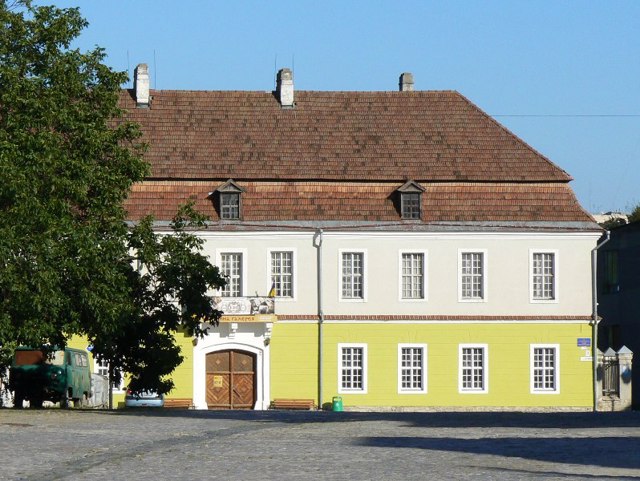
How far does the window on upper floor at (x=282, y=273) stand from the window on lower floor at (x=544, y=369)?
914 centimetres

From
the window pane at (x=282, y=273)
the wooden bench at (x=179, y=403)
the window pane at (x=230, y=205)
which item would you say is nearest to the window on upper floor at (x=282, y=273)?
the window pane at (x=282, y=273)

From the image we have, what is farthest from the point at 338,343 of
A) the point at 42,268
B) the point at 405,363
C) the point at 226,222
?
the point at 42,268

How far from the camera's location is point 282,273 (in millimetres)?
57438

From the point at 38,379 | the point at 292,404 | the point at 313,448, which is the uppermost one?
the point at 313,448

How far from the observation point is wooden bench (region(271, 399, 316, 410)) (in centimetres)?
5562

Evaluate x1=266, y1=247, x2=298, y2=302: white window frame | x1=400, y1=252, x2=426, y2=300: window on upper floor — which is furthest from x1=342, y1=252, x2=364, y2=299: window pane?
x1=266, y1=247, x2=298, y2=302: white window frame

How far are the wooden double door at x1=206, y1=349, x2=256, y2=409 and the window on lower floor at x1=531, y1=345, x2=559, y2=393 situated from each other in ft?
33.3

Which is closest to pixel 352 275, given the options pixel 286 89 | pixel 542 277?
pixel 542 277

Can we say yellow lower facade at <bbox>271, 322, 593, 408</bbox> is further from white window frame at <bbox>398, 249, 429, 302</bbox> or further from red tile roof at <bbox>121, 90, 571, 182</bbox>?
red tile roof at <bbox>121, 90, 571, 182</bbox>

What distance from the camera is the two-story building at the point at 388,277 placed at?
5672cm

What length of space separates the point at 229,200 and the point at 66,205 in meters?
24.2

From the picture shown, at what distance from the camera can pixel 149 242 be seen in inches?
1470

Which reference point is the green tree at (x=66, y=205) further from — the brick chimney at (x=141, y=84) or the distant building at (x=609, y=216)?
the distant building at (x=609, y=216)

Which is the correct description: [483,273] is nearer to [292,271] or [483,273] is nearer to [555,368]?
[555,368]
